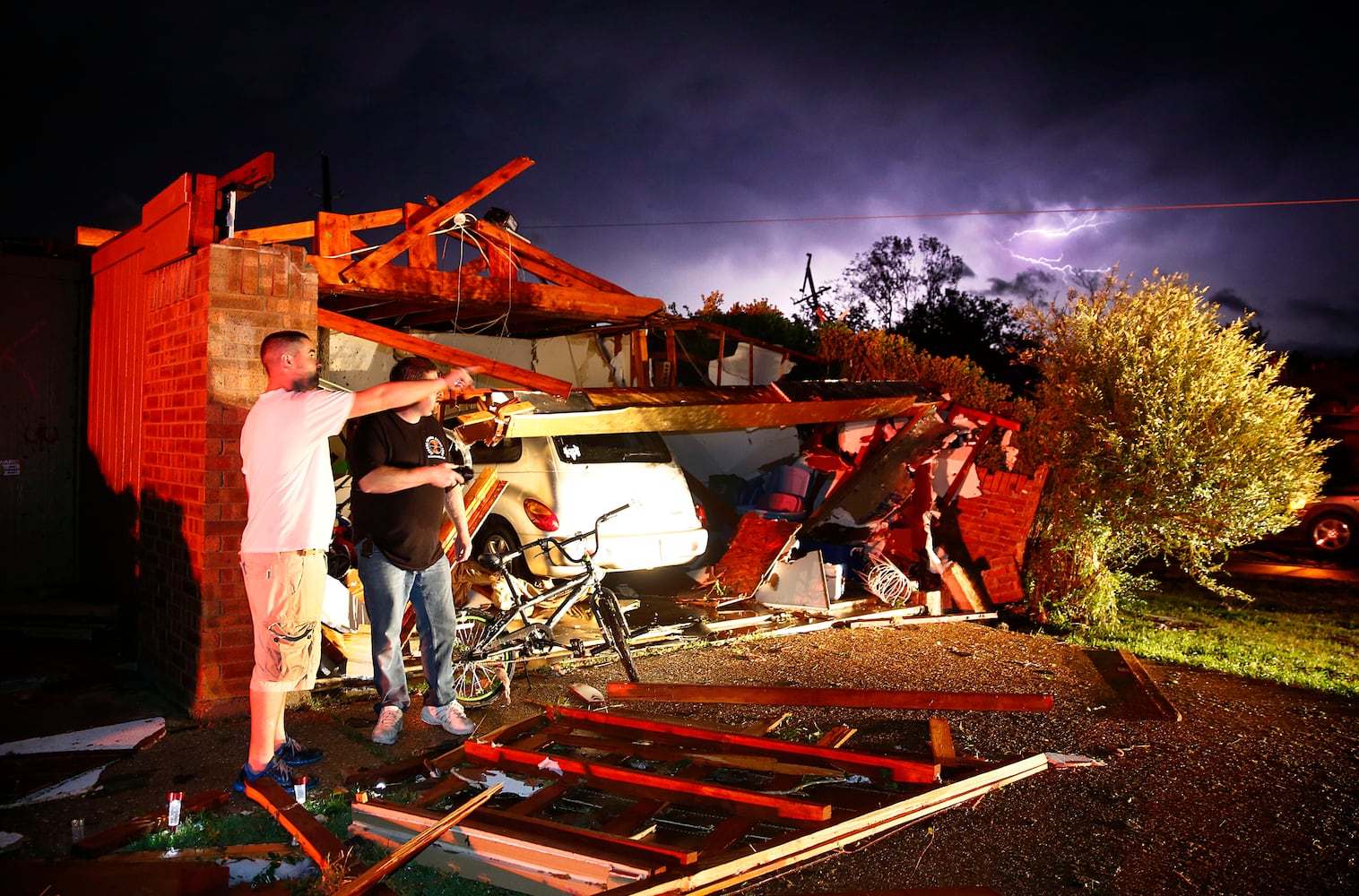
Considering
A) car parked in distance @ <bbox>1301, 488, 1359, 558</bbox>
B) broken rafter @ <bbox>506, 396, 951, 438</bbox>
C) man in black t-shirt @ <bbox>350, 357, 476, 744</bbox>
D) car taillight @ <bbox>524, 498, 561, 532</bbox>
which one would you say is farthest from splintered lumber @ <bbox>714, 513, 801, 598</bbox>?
car parked in distance @ <bbox>1301, 488, 1359, 558</bbox>

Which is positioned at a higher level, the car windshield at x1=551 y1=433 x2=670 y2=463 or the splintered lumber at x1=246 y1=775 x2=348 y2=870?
the car windshield at x1=551 y1=433 x2=670 y2=463

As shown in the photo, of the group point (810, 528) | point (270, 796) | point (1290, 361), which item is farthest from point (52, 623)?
point (1290, 361)

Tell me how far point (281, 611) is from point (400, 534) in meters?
0.76

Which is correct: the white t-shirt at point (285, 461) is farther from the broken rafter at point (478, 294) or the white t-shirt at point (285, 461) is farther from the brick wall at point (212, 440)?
the broken rafter at point (478, 294)

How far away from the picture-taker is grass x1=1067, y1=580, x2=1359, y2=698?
6.47 m

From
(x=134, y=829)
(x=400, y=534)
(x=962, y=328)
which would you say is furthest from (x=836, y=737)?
(x=962, y=328)

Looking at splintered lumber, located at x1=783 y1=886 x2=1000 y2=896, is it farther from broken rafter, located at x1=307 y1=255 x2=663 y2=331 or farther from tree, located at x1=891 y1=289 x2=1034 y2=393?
tree, located at x1=891 y1=289 x2=1034 y2=393

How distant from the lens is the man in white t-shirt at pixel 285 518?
365 centimetres

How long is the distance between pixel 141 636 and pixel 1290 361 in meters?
31.1

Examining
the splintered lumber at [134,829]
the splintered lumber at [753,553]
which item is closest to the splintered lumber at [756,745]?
the splintered lumber at [134,829]

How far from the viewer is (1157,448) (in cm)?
761

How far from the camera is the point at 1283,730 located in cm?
501

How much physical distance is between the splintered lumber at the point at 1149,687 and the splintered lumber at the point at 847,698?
0.77m

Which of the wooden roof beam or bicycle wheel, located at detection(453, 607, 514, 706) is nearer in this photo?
bicycle wheel, located at detection(453, 607, 514, 706)
